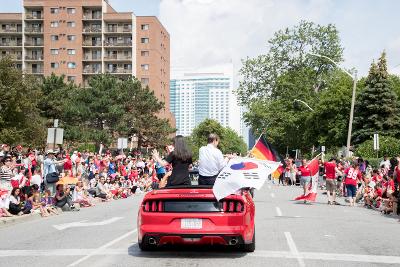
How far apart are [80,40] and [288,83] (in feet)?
149

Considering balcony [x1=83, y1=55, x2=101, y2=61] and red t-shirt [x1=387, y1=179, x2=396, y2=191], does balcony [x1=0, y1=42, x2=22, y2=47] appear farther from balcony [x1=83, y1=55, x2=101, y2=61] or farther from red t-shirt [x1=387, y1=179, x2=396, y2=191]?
red t-shirt [x1=387, y1=179, x2=396, y2=191]

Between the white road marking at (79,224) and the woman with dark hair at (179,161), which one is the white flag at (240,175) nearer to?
the woman with dark hair at (179,161)

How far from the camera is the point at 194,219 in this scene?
28.2 ft

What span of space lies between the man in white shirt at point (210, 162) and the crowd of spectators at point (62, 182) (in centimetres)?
66

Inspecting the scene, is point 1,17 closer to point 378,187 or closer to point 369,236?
point 378,187

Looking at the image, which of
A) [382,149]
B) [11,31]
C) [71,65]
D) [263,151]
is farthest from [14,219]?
[11,31]

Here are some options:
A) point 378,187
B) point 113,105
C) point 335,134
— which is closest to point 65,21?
point 113,105

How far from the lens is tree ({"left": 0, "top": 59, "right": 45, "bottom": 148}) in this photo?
49.9m

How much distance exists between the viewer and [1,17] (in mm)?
101500

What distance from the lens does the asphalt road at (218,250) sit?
855 centimetres

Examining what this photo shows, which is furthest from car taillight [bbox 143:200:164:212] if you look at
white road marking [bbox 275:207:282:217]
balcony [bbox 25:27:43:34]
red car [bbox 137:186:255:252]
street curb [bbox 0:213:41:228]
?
balcony [bbox 25:27:43:34]

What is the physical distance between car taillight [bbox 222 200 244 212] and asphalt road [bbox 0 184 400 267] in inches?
29.0

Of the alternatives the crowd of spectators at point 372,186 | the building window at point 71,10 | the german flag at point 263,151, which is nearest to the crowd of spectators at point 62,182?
the german flag at point 263,151

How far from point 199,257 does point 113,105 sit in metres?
63.9
